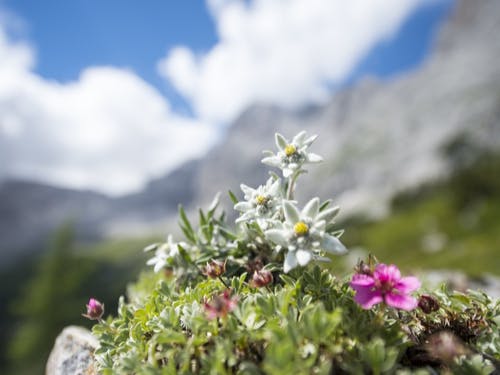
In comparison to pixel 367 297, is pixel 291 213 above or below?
above

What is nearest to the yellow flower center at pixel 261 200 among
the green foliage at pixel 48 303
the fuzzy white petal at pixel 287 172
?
the fuzzy white petal at pixel 287 172

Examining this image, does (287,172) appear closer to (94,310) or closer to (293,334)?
(293,334)

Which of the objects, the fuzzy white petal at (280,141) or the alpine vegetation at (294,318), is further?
the fuzzy white petal at (280,141)

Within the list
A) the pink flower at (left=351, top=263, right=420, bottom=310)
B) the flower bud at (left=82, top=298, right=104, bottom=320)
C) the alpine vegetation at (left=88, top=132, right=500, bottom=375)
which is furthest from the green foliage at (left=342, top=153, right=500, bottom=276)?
the flower bud at (left=82, top=298, right=104, bottom=320)

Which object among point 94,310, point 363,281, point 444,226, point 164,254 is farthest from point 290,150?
point 444,226

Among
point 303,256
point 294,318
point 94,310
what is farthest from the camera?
point 94,310

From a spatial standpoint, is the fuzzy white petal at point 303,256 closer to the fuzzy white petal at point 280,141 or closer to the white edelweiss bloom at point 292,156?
the white edelweiss bloom at point 292,156

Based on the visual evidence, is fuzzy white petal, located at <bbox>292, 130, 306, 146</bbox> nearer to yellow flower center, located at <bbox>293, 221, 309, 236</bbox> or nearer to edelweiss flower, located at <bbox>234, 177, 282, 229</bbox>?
edelweiss flower, located at <bbox>234, 177, 282, 229</bbox>
